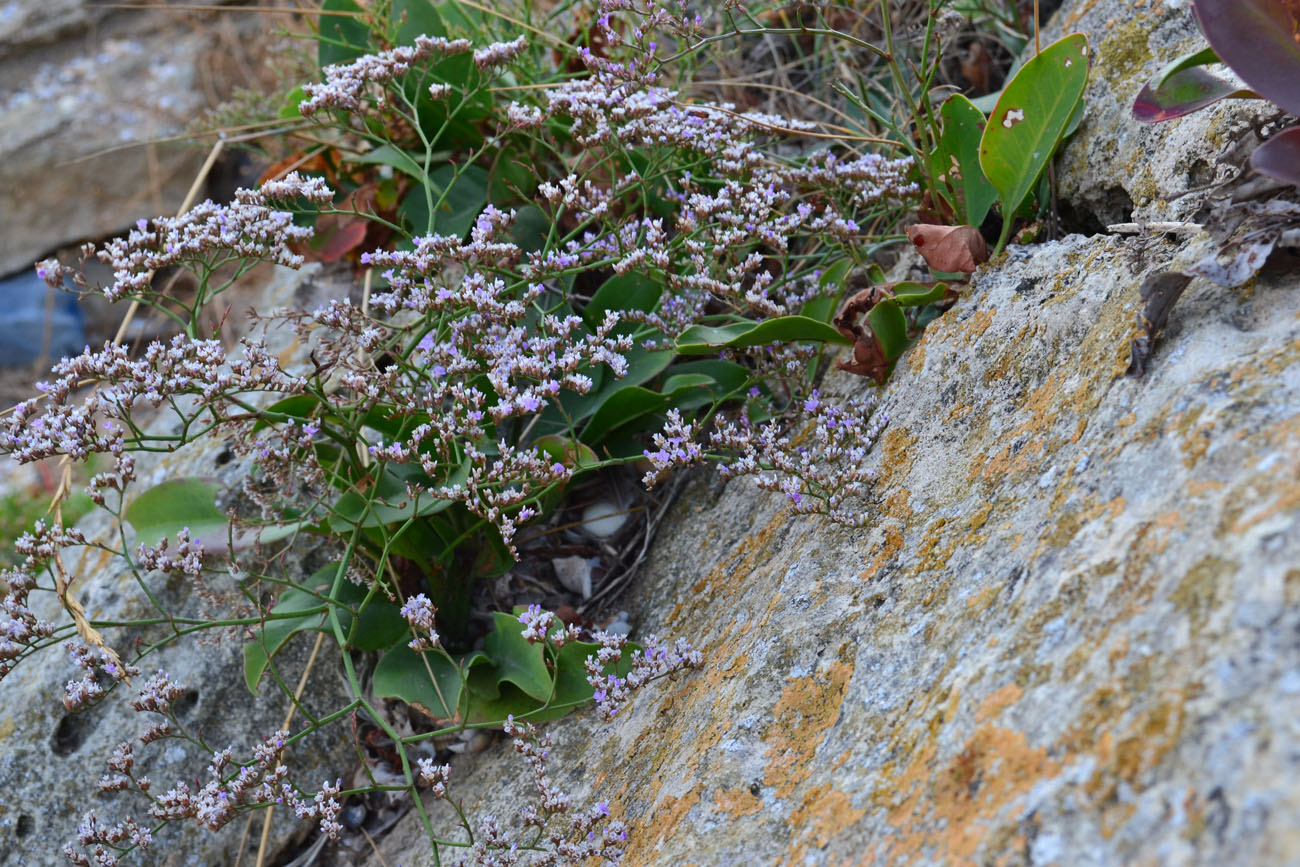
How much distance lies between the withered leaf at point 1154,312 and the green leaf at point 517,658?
3.96 feet

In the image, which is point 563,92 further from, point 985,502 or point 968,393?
point 985,502

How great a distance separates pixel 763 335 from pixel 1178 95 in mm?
863

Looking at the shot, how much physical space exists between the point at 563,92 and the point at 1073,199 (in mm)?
1204

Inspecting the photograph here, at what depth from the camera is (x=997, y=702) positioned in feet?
4.20

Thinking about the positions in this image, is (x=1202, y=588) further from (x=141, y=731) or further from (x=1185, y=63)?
(x=141, y=731)

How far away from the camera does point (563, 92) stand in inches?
97.1

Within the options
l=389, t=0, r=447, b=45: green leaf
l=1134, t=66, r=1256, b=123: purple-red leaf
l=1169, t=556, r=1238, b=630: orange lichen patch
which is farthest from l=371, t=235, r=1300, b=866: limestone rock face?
l=389, t=0, r=447, b=45: green leaf

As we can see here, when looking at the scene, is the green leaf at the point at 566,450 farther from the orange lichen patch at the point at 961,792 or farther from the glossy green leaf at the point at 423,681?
the orange lichen patch at the point at 961,792

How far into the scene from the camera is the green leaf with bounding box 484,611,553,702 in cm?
207

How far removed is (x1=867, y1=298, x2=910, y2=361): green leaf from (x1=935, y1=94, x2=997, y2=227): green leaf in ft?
1.00

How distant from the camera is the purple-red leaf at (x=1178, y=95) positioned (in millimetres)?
1812

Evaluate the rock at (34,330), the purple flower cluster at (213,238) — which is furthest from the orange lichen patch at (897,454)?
the rock at (34,330)

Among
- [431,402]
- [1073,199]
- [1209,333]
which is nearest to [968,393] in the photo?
[1209,333]

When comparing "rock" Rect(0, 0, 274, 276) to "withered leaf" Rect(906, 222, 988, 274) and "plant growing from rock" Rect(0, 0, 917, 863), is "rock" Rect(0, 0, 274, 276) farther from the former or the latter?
"withered leaf" Rect(906, 222, 988, 274)
